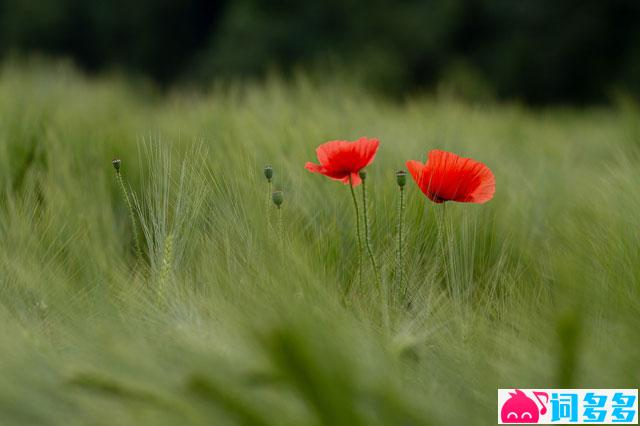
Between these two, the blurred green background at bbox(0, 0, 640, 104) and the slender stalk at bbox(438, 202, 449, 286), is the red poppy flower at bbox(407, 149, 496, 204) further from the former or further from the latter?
the blurred green background at bbox(0, 0, 640, 104)

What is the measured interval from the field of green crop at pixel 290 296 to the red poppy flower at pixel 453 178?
0.03m

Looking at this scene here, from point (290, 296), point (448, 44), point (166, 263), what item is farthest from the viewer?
point (448, 44)

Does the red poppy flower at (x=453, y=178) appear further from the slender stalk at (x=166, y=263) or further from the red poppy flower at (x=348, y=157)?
the slender stalk at (x=166, y=263)

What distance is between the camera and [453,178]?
26.6 inches

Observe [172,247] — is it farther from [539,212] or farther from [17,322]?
[539,212]

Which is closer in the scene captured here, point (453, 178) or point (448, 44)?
point (453, 178)

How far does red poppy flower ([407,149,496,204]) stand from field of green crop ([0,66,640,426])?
0.03m

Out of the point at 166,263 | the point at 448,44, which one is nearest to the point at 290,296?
the point at 166,263

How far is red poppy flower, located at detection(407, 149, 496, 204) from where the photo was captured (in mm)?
673

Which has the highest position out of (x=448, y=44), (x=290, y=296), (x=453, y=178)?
(x=448, y=44)

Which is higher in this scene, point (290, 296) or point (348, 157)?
point (348, 157)

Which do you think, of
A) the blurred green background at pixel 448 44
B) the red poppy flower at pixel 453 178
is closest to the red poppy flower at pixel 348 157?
the red poppy flower at pixel 453 178

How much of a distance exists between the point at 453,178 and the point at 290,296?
0.77 feet

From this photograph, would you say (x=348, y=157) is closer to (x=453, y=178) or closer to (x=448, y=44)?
(x=453, y=178)
